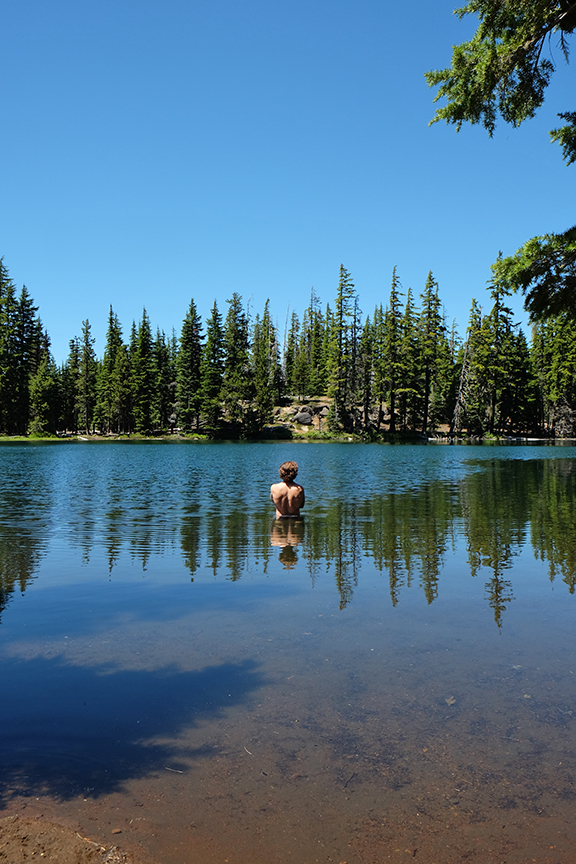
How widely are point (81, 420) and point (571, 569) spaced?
10155cm

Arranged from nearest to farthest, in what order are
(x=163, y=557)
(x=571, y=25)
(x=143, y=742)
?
1. (x=143, y=742)
2. (x=571, y=25)
3. (x=163, y=557)

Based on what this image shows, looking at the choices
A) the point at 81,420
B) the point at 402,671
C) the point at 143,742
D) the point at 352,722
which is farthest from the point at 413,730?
the point at 81,420

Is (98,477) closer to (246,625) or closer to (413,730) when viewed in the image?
(246,625)

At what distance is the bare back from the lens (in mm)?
14250

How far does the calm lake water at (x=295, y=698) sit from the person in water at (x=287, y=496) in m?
3.11

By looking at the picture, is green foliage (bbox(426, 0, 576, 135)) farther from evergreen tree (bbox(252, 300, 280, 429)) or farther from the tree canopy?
evergreen tree (bbox(252, 300, 280, 429))

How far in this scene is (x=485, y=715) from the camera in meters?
4.31

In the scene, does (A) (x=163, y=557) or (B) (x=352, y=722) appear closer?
(B) (x=352, y=722)

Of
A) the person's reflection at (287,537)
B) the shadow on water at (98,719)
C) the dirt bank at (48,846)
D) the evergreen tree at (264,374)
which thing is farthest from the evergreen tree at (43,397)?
the dirt bank at (48,846)

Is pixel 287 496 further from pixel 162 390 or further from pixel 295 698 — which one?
pixel 162 390

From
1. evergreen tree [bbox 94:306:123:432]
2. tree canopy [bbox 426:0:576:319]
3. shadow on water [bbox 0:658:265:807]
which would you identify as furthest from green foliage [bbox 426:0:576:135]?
evergreen tree [bbox 94:306:123:432]

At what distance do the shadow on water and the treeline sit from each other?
74802 mm

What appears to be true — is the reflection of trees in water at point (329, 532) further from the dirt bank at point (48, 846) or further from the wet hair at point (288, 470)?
the dirt bank at point (48, 846)

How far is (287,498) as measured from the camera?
14.3 m
